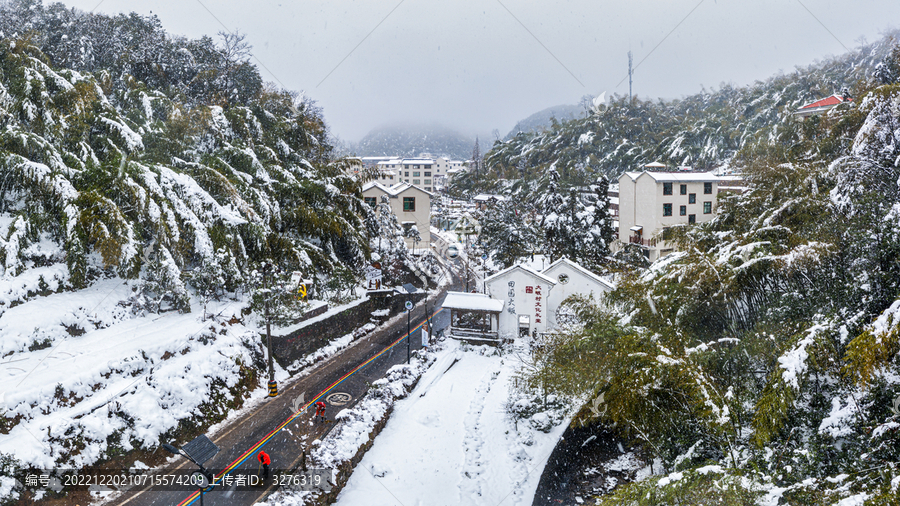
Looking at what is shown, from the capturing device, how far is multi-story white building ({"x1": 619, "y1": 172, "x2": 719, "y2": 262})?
1586 inches

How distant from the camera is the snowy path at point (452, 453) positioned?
1480cm

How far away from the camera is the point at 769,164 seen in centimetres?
1616

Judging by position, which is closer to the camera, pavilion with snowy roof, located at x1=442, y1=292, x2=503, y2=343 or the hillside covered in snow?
the hillside covered in snow

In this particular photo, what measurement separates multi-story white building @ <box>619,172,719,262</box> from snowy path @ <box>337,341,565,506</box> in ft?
79.8

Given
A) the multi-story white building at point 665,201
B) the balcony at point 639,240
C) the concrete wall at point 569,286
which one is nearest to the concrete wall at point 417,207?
the multi-story white building at point 665,201

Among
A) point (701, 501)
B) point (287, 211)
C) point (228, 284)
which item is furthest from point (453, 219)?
point (701, 501)

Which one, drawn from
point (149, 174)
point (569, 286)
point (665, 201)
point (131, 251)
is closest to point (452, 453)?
point (569, 286)

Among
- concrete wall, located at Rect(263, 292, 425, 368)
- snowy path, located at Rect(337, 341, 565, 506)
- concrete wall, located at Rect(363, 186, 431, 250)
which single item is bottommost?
snowy path, located at Rect(337, 341, 565, 506)

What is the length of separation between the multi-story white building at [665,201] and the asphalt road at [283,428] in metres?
23.7

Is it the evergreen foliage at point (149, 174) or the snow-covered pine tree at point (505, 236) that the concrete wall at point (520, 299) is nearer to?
the snow-covered pine tree at point (505, 236)

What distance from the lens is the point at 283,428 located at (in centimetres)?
1833

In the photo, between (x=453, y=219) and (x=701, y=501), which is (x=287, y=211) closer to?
(x=701, y=501)

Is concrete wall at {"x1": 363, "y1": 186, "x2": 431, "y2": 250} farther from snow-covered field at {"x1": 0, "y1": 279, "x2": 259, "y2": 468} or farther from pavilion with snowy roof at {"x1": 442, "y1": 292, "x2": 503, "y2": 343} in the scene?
snow-covered field at {"x1": 0, "y1": 279, "x2": 259, "y2": 468}

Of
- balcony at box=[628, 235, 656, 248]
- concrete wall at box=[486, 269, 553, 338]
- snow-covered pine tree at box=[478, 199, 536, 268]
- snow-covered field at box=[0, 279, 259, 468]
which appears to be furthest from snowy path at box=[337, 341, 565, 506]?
balcony at box=[628, 235, 656, 248]
